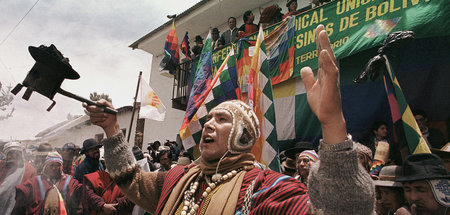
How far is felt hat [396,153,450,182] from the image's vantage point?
2262 mm

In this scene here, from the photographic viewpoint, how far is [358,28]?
5.21 m

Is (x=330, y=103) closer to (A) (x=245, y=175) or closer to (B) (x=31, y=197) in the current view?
(A) (x=245, y=175)

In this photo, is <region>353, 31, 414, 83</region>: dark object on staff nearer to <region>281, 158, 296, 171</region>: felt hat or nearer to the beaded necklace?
<region>281, 158, 296, 171</region>: felt hat

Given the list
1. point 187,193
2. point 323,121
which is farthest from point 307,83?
point 187,193

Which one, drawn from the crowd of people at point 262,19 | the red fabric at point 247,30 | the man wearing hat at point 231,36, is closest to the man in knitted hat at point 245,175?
the crowd of people at point 262,19

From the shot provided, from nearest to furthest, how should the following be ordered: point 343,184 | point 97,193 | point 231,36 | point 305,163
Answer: point 343,184 → point 305,163 → point 97,193 → point 231,36

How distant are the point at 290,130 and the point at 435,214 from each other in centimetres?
419

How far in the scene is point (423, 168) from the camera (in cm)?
234

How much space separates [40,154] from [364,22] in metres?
5.08

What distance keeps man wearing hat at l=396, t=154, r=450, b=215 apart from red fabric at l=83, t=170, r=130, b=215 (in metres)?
2.91

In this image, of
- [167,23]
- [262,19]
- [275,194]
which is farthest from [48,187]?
[167,23]

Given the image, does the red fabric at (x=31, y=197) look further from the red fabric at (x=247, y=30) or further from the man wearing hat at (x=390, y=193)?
the red fabric at (x=247, y=30)

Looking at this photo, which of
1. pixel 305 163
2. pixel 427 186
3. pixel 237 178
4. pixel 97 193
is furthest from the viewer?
pixel 97 193

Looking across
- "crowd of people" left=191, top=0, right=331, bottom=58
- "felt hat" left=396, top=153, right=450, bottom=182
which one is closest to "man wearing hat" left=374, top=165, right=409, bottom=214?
"felt hat" left=396, top=153, right=450, bottom=182
